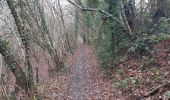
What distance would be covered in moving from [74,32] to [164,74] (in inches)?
1833

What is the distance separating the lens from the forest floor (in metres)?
10.4

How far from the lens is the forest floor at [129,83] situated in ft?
34.3

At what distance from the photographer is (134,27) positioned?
16922mm

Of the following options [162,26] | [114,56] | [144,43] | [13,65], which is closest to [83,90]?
[114,56]

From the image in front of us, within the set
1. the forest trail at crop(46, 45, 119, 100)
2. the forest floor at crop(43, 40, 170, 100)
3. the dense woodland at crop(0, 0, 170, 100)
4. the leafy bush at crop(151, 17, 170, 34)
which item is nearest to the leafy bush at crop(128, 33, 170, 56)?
the dense woodland at crop(0, 0, 170, 100)

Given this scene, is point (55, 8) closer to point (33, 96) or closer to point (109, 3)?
point (109, 3)

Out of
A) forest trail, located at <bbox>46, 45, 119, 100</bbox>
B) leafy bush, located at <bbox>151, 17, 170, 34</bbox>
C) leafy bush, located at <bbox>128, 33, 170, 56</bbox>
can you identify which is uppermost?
leafy bush, located at <bbox>151, 17, 170, 34</bbox>

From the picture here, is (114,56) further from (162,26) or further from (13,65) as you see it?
(13,65)

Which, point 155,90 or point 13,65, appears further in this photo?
point 13,65

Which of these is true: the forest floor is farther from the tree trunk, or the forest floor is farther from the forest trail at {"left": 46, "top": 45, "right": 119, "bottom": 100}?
the tree trunk

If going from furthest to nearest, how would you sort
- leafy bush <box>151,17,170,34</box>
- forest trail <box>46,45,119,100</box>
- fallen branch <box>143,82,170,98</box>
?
1. leafy bush <box>151,17,170,34</box>
2. forest trail <box>46,45,119,100</box>
3. fallen branch <box>143,82,170,98</box>

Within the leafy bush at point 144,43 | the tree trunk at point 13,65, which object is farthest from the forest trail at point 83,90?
the leafy bush at point 144,43

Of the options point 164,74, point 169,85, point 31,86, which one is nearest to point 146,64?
point 164,74

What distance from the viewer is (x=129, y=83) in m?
12.1
